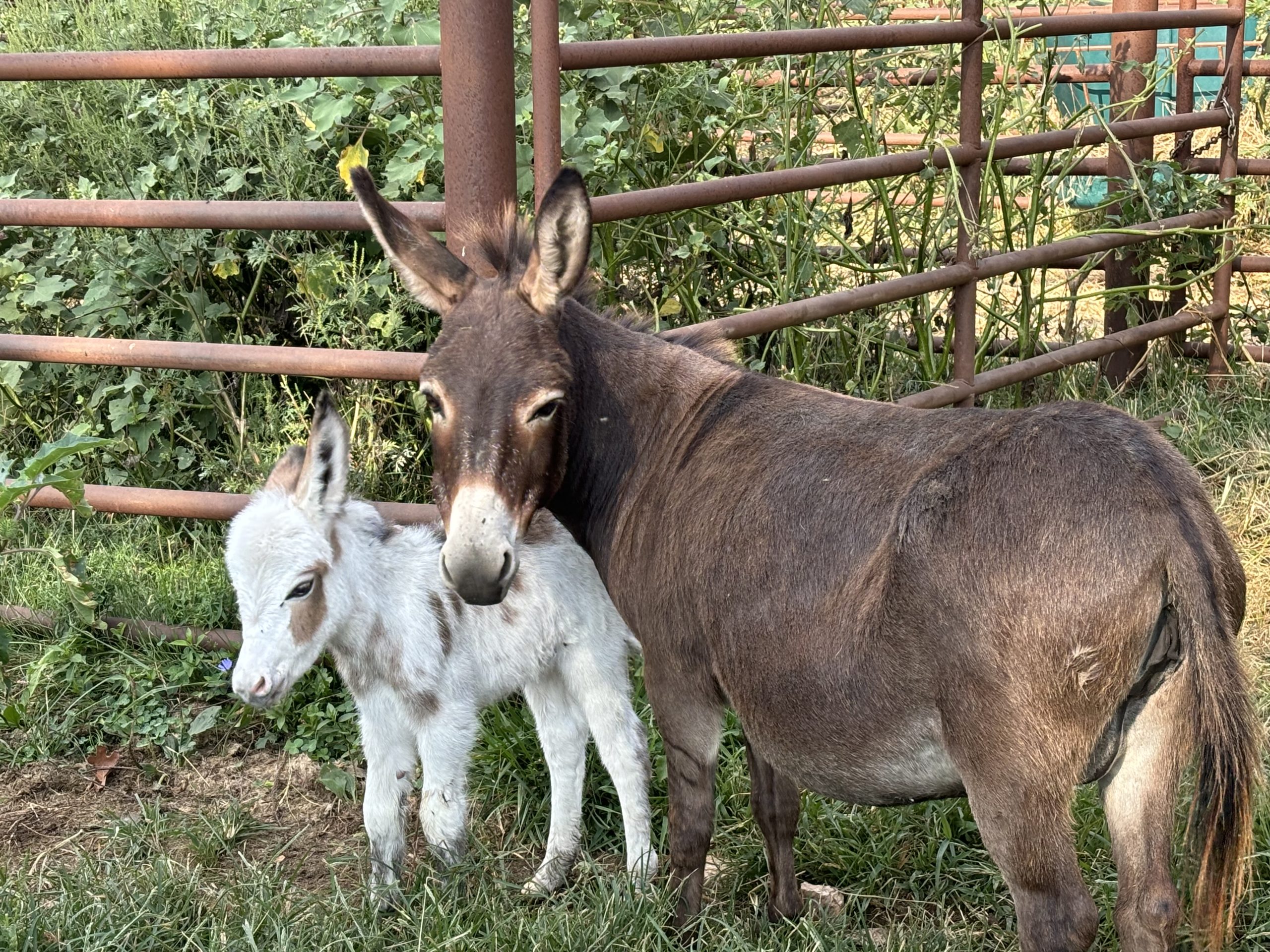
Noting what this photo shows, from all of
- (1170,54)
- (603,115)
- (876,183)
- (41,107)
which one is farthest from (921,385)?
(41,107)

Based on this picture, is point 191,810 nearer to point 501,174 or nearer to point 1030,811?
point 501,174

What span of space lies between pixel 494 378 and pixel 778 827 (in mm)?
1314

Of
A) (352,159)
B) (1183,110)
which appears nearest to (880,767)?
(352,159)

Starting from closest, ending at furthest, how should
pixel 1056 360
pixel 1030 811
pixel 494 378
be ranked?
1. pixel 1030 811
2. pixel 494 378
3. pixel 1056 360

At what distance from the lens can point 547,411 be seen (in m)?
2.92

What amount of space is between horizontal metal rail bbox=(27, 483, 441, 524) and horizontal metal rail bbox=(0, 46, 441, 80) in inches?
48.7

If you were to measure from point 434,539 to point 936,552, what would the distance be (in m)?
1.58

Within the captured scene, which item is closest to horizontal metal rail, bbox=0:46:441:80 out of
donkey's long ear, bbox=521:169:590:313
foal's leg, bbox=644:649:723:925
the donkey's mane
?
the donkey's mane

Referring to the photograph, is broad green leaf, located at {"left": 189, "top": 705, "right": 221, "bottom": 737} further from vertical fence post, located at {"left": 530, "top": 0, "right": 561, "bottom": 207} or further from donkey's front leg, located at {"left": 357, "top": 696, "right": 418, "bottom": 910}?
vertical fence post, located at {"left": 530, "top": 0, "right": 561, "bottom": 207}

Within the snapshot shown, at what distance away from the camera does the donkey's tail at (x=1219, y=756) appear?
2.37 m

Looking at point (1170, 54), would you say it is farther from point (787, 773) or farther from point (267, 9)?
point (787, 773)

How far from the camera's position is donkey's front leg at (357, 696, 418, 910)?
3.31m

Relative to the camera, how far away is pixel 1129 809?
2572 millimetres

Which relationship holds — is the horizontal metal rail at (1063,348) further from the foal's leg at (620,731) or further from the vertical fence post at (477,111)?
the foal's leg at (620,731)
